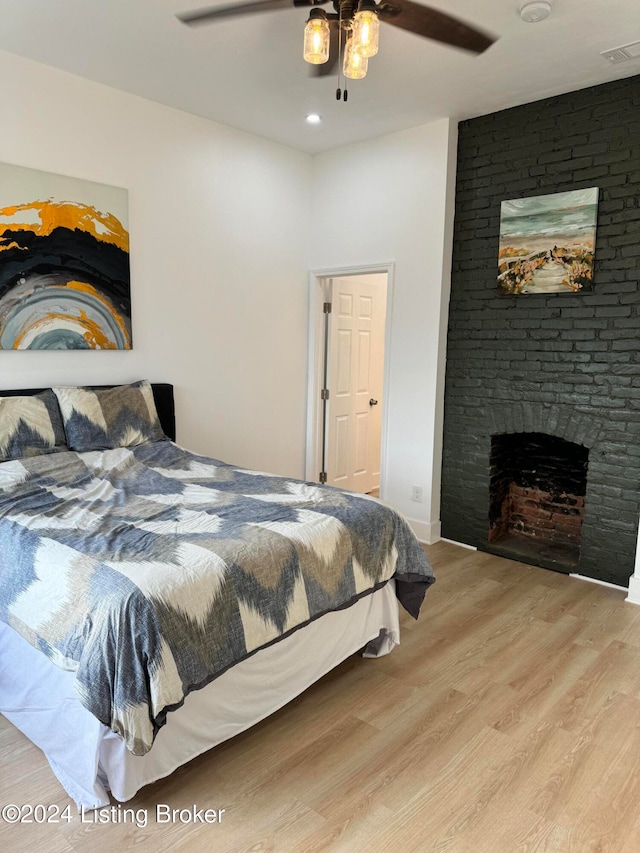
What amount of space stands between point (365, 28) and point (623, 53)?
1854 mm

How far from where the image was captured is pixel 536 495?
4324 mm

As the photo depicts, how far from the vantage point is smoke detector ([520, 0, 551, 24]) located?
8.25 ft

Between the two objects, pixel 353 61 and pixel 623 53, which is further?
pixel 623 53

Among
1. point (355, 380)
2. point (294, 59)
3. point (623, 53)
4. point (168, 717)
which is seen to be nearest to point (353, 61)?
point (294, 59)

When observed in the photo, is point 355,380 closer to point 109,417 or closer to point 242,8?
point 109,417

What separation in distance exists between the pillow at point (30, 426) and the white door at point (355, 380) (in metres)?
2.47

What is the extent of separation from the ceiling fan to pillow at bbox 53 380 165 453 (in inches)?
75.2

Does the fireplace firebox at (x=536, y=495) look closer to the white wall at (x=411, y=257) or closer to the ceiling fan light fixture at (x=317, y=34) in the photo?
the white wall at (x=411, y=257)

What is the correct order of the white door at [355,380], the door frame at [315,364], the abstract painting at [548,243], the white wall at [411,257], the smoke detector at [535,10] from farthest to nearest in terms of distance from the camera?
the white door at [355,380] → the door frame at [315,364] → the white wall at [411,257] → the abstract painting at [548,243] → the smoke detector at [535,10]

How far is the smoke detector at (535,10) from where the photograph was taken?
251 centimetres

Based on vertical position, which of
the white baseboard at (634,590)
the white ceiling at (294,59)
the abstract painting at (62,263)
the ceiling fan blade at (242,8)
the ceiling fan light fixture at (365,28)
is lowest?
the white baseboard at (634,590)

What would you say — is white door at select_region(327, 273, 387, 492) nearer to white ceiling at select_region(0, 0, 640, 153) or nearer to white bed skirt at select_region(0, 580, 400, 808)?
white ceiling at select_region(0, 0, 640, 153)

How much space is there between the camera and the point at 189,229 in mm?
4008

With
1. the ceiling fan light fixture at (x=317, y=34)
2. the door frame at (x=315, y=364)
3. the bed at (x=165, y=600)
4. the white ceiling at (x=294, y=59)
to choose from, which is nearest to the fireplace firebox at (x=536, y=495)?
the door frame at (x=315, y=364)
